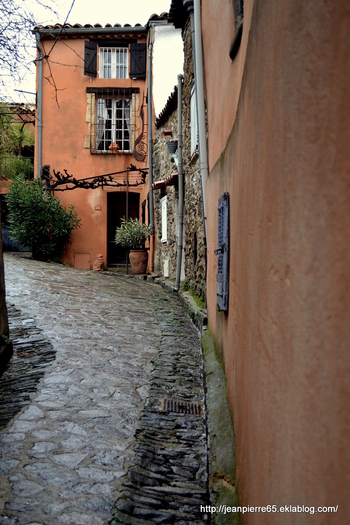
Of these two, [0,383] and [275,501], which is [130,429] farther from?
[275,501]

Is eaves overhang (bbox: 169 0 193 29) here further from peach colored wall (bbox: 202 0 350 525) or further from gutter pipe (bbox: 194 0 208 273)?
peach colored wall (bbox: 202 0 350 525)

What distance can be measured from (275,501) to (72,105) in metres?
18.0

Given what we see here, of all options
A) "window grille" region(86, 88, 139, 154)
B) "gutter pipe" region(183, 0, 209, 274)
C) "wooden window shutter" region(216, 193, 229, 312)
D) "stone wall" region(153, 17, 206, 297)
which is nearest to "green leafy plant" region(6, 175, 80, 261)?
"window grille" region(86, 88, 139, 154)

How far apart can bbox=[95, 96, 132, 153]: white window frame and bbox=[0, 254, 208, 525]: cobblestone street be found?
37.7 ft

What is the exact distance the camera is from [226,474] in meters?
2.96

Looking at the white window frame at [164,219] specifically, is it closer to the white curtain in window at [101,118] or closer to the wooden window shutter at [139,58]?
the white curtain in window at [101,118]

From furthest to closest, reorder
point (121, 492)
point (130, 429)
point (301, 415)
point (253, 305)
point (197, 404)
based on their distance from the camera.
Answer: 1. point (197, 404)
2. point (130, 429)
3. point (121, 492)
4. point (253, 305)
5. point (301, 415)

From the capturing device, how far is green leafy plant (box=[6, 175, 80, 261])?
16.6 m

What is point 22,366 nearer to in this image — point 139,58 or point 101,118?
point 101,118

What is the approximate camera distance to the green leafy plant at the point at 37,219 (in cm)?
1662

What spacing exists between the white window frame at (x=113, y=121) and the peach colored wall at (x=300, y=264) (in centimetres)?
1650

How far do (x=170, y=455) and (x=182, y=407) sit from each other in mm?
892

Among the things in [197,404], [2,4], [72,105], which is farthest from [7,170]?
[197,404]

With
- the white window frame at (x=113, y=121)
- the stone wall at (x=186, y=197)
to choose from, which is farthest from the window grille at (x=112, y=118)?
the stone wall at (x=186, y=197)
